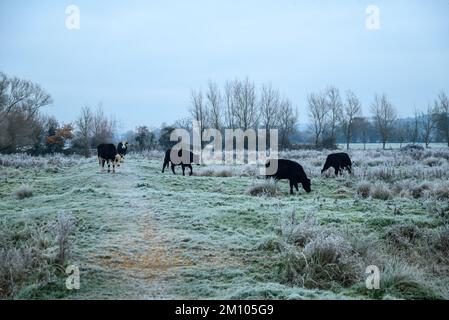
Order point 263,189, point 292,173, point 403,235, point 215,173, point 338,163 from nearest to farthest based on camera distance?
1. point 403,235
2. point 263,189
3. point 292,173
4. point 338,163
5. point 215,173

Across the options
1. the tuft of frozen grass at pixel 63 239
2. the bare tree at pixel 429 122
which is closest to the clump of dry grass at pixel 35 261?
the tuft of frozen grass at pixel 63 239

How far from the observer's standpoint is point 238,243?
6496mm

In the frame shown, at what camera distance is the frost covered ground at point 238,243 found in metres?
4.79

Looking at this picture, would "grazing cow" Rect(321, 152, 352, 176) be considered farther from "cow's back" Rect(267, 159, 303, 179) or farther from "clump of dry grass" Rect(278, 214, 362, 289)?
"clump of dry grass" Rect(278, 214, 362, 289)

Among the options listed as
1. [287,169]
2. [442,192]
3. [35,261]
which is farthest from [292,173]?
[35,261]

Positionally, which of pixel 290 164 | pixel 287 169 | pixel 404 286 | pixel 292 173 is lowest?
pixel 404 286

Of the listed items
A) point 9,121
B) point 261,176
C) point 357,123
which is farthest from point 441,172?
point 357,123

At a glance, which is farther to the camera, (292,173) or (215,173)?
(215,173)

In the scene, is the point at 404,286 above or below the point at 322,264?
below
